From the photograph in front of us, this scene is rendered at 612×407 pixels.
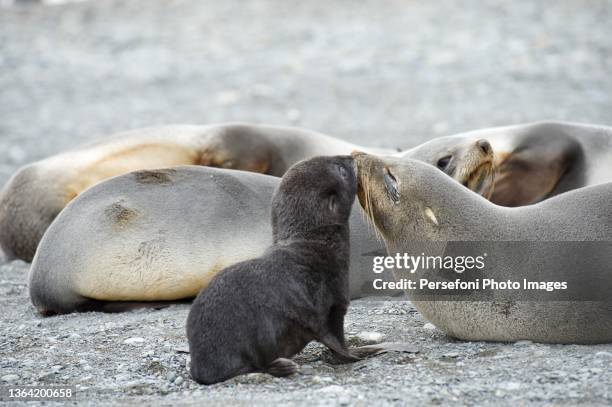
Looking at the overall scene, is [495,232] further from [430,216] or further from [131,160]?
[131,160]

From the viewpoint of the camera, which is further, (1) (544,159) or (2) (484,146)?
(1) (544,159)

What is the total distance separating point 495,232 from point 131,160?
3.33 m

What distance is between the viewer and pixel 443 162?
6.09m

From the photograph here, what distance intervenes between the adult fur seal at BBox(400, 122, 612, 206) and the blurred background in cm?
313

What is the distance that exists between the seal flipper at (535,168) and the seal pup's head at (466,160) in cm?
36

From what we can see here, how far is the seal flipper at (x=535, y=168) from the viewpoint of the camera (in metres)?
6.45

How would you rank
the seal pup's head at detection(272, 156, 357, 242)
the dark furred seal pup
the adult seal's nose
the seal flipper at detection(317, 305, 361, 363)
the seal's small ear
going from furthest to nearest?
the adult seal's nose < the seal's small ear < the seal pup's head at detection(272, 156, 357, 242) < the seal flipper at detection(317, 305, 361, 363) < the dark furred seal pup

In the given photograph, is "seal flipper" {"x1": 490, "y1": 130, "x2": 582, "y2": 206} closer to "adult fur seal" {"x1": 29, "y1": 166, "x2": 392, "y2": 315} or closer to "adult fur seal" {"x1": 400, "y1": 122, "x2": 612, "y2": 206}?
"adult fur seal" {"x1": 400, "y1": 122, "x2": 612, "y2": 206}

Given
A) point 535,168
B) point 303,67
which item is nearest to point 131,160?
point 535,168

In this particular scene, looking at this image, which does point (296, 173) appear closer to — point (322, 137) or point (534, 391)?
point (534, 391)

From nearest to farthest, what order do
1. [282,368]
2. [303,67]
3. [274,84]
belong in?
[282,368], [274,84], [303,67]

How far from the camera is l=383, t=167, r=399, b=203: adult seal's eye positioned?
15.1 ft

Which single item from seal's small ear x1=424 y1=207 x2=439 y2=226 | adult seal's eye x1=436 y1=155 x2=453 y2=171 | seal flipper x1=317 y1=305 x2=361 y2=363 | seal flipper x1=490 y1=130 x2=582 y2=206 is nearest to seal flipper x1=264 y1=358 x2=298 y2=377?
seal flipper x1=317 y1=305 x2=361 y2=363

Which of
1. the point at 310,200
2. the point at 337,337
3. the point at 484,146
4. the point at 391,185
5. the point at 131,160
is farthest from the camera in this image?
the point at 131,160
